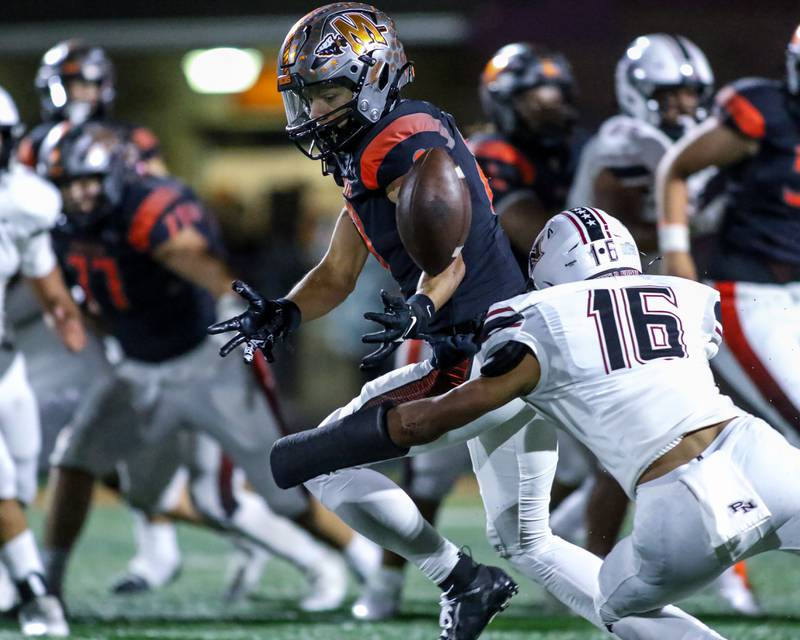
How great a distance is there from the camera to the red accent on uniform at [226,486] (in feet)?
16.8

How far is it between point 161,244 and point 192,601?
1297 millimetres

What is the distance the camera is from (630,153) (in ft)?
15.5

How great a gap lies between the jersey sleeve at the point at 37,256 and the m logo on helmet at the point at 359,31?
1.64 meters

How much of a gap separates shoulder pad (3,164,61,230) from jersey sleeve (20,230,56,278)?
6cm

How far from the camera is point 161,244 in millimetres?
4797

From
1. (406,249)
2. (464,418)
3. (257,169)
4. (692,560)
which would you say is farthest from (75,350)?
(257,169)

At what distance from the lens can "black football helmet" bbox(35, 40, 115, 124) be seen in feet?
21.4

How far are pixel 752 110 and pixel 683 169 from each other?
26cm

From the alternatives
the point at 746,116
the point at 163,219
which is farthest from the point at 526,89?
the point at 163,219

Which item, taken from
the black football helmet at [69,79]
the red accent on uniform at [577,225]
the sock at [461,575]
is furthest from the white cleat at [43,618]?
the black football helmet at [69,79]

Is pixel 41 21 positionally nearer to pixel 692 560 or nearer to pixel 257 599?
pixel 257 599

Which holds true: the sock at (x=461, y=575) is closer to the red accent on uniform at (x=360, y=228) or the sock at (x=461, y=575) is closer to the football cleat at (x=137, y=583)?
the red accent on uniform at (x=360, y=228)

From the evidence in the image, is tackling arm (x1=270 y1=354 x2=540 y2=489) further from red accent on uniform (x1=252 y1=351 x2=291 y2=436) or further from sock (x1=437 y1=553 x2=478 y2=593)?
red accent on uniform (x1=252 y1=351 x2=291 y2=436)

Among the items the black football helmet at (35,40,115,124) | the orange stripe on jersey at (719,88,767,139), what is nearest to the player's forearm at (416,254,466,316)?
the orange stripe on jersey at (719,88,767,139)
